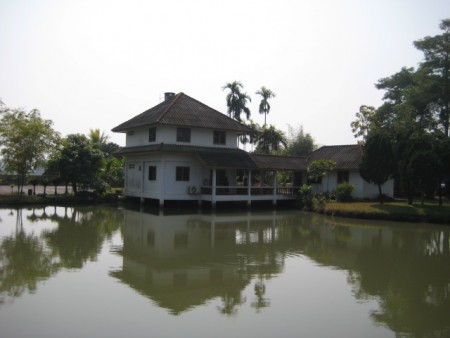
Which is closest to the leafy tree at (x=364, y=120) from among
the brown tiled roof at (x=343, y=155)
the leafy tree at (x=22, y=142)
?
the brown tiled roof at (x=343, y=155)

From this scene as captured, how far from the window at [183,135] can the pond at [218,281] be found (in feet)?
27.5

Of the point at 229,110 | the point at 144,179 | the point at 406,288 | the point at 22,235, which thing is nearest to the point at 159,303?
the point at 406,288

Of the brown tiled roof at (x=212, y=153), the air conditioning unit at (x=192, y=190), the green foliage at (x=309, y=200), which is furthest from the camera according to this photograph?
the green foliage at (x=309, y=200)

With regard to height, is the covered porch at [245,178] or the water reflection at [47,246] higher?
the covered porch at [245,178]

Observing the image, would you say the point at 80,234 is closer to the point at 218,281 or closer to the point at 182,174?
the point at 218,281

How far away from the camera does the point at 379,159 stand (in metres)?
25.8

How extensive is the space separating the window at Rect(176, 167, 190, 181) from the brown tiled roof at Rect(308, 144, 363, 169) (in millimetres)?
10663

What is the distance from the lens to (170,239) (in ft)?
51.4

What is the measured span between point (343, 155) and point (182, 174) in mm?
12357

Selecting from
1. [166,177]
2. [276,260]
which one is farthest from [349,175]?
[276,260]

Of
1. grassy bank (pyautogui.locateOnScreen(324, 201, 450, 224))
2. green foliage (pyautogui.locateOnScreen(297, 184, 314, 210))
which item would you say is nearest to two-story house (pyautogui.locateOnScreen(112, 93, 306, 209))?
green foliage (pyautogui.locateOnScreen(297, 184, 314, 210))

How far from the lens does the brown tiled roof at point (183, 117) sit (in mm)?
25922

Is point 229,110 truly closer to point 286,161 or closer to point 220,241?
point 286,161

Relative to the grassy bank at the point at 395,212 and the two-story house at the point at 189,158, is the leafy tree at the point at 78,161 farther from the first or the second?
the grassy bank at the point at 395,212
